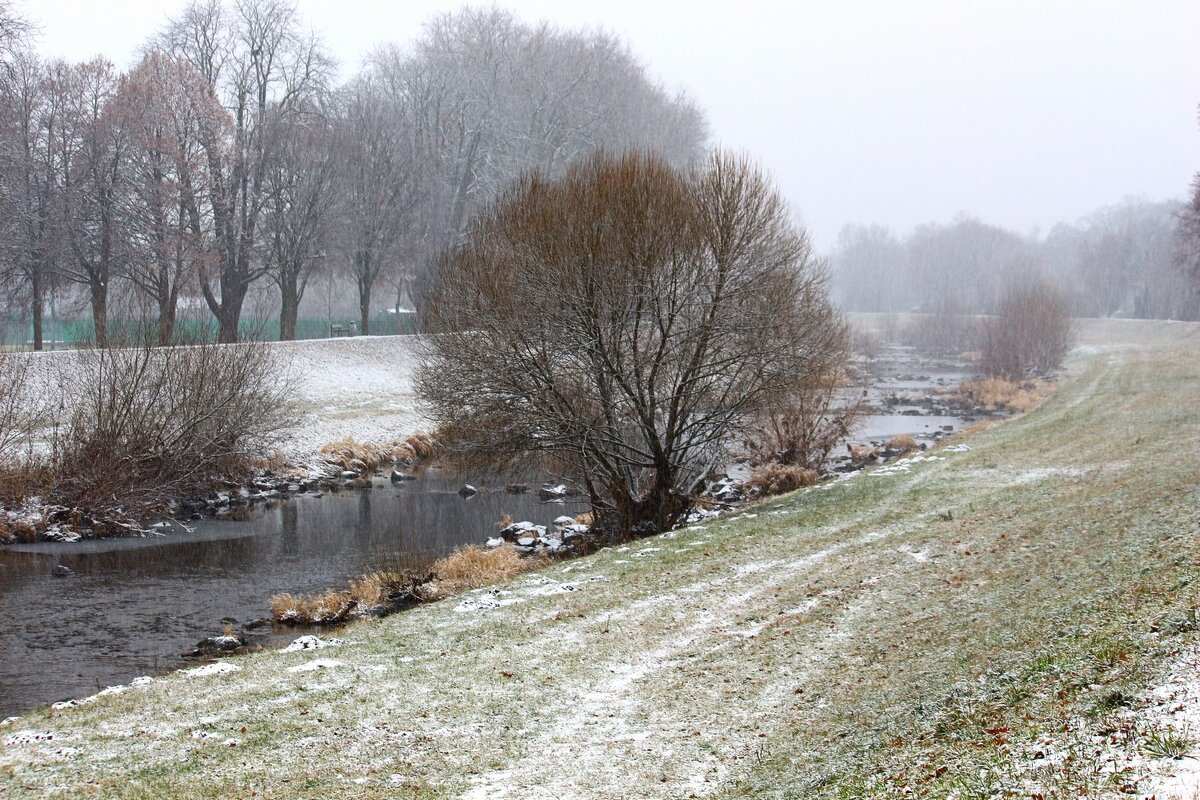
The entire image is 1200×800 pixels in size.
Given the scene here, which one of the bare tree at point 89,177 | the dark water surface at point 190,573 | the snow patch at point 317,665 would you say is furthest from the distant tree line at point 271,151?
the snow patch at point 317,665

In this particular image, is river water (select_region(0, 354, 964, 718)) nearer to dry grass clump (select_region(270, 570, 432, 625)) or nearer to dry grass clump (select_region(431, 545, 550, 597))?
dry grass clump (select_region(270, 570, 432, 625))

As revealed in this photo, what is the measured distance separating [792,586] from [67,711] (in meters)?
9.16

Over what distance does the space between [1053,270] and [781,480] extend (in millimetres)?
141815

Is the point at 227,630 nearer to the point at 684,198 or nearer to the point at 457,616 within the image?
the point at 457,616

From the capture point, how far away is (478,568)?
64.4ft

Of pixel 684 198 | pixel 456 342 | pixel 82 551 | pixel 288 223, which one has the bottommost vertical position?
pixel 82 551

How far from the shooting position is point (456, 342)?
22797mm

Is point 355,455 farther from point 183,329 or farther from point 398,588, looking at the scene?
point 398,588

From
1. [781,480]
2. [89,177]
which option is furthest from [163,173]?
[781,480]

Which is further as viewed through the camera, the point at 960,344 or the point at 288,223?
the point at 960,344

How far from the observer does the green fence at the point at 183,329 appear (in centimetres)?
3058

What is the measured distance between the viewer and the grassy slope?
7625 millimetres

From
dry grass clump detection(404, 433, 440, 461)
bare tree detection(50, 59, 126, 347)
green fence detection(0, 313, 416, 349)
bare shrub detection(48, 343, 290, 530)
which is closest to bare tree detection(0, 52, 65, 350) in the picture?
bare tree detection(50, 59, 126, 347)

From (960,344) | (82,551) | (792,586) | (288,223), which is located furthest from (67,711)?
(960,344)
